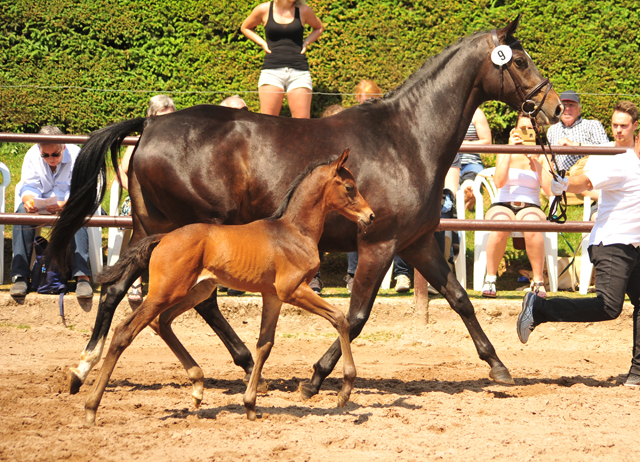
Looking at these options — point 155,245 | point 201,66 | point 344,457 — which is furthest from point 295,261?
point 201,66

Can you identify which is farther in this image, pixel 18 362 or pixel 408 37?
pixel 408 37

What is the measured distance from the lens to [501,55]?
4.91 metres

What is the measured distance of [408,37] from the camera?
9047 mm

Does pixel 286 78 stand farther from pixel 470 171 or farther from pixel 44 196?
pixel 44 196

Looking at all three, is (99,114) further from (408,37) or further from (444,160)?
(444,160)

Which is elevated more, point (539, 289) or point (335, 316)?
point (335, 316)

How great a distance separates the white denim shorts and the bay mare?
242cm

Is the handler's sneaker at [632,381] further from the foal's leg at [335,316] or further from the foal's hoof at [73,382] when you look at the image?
the foal's hoof at [73,382]

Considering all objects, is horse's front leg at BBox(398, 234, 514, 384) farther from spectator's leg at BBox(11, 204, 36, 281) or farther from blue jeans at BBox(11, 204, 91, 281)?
spectator's leg at BBox(11, 204, 36, 281)

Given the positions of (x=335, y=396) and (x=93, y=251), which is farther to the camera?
(x=93, y=251)

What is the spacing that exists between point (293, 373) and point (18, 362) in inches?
81.3

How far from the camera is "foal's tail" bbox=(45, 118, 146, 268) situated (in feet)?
16.1

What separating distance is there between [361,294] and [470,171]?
368 cm

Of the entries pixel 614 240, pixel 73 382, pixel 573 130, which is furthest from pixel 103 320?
pixel 573 130
